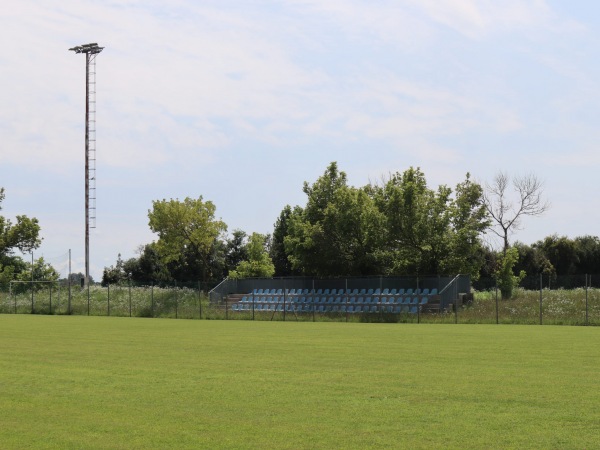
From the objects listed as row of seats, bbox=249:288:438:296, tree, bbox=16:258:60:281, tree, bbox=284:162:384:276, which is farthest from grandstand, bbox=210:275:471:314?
tree, bbox=16:258:60:281

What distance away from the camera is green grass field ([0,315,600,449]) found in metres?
9.92

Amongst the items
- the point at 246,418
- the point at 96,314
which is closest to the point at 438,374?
the point at 246,418

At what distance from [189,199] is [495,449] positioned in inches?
3089

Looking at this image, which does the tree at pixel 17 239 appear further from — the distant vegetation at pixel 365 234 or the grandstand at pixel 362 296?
the grandstand at pixel 362 296

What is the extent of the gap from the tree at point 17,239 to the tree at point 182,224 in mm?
16183

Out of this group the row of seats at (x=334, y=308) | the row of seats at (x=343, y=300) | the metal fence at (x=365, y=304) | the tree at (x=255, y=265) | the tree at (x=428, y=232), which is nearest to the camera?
the metal fence at (x=365, y=304)

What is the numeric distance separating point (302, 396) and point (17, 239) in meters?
85.6

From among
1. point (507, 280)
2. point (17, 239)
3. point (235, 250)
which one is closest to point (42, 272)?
point (17, 239)

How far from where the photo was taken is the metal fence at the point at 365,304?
43750 mm

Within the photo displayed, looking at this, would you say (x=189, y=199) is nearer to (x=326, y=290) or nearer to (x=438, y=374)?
(x=326, y=290)

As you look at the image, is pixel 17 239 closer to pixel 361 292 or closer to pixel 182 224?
pixel 182 224

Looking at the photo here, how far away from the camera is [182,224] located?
280ft

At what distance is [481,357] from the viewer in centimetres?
2048

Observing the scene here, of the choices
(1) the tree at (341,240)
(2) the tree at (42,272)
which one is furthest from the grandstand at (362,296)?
(2) the tree at (42,272)
